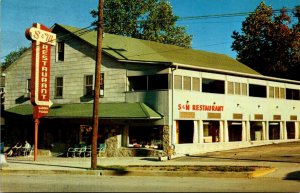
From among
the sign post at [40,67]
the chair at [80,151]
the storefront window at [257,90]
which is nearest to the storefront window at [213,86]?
the storefront window at [257,90]

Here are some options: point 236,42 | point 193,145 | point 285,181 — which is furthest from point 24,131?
point 236,42

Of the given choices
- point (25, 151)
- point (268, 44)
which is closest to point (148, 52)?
point (25, 151)

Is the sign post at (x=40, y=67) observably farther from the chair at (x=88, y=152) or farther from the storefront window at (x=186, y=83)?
the storefront window at (x=186, y=83)

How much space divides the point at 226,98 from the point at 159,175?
50.7ft

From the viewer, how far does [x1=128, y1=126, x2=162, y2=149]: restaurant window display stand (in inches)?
1153

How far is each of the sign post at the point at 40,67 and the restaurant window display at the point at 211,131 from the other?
11.5 metres

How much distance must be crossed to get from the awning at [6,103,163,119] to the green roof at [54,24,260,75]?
3.59 m

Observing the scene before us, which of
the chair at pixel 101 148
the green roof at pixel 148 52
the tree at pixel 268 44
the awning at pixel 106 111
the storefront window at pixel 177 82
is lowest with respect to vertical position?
the chair at pixel 101 148

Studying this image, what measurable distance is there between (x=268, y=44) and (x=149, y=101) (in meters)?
32.6

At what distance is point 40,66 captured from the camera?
30.1 meters

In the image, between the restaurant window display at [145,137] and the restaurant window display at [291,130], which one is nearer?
the restaurant window display at [145,137]

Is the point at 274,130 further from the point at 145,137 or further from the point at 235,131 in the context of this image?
the point at 145,137

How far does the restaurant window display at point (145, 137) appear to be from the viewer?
96.1 feet

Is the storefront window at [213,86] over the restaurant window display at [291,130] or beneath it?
over
